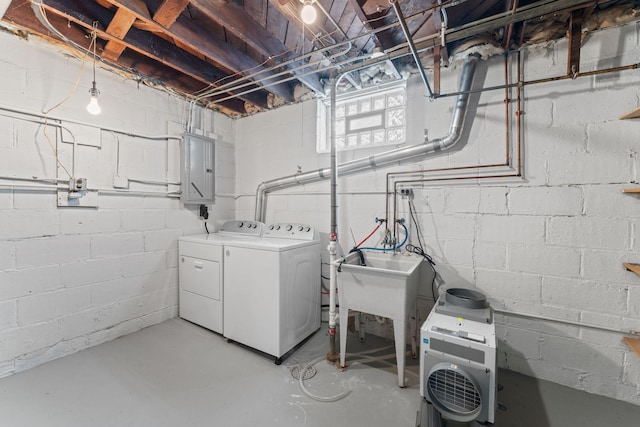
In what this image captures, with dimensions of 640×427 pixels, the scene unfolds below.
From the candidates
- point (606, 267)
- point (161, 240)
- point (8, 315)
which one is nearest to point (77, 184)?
point (161, 240)

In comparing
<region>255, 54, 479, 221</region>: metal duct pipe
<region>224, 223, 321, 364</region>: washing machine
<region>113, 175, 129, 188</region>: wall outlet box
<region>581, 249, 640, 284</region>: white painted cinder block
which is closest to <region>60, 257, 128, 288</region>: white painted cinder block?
<region>113, 175, 129, 188</region>: wall outlet box

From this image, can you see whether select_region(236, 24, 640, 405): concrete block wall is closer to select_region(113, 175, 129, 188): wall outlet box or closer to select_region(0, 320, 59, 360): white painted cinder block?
select_region(113, 175, 129, 188): wall outlet box

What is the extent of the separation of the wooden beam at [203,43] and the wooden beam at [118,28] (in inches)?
3.0

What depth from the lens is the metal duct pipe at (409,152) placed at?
1999 mm

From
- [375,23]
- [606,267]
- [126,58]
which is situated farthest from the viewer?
[126,58]

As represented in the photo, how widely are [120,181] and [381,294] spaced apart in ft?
7.92

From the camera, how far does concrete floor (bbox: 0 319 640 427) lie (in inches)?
59.8

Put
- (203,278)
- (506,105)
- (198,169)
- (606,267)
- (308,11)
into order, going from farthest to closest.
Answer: (198,169)
(203,278)
(506,105)
(606,267)
(308,11)

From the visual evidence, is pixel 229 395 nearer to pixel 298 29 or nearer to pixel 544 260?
pixel 544 260

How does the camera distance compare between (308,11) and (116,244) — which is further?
(116,244)

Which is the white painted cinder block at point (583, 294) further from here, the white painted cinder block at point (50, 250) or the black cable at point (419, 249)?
the white painted cinder block at point (50, 250)

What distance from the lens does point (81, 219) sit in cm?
216

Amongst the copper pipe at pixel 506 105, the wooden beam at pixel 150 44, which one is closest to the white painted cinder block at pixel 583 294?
the copper pipe at pixel 506 105

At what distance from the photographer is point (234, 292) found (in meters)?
2.29
